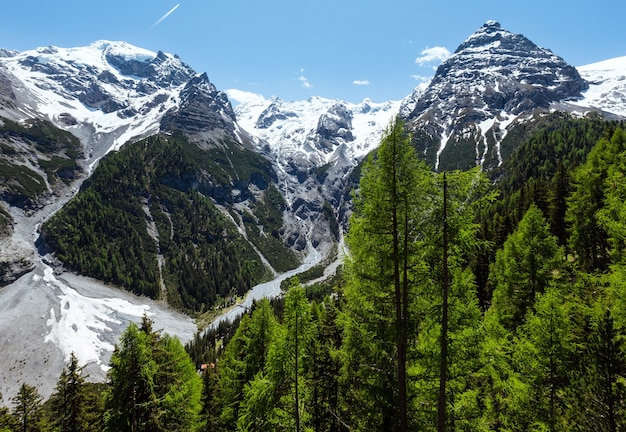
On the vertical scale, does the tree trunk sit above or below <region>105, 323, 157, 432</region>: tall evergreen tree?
above

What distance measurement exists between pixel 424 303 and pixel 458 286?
2.03m

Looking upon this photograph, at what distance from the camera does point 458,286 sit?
1350 cm

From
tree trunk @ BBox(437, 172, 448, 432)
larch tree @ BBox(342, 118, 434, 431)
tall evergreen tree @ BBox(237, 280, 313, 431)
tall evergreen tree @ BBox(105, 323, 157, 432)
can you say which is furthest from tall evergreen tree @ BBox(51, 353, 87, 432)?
tree trunk @ BBox(437, 172, 448, 432)

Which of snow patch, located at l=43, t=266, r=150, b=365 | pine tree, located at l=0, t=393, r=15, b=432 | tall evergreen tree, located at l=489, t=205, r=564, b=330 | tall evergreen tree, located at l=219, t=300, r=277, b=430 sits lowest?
snow patch, located at l=43, t=266, r=150, b=365

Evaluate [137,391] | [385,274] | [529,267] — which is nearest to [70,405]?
[137,391]

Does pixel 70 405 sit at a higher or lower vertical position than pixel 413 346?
lower

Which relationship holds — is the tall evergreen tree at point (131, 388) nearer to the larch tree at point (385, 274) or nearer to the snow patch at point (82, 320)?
the larch tree at point (385, 274)

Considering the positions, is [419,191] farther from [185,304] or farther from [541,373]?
[185,304]

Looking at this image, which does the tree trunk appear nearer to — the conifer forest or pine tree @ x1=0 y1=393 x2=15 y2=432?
the conifer forest

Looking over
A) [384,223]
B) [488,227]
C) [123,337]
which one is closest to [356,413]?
[384,223]

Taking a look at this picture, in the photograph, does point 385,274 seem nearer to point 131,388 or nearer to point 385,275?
point 385,275

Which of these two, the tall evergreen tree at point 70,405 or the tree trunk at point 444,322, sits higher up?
the tree trunk at point 444,322

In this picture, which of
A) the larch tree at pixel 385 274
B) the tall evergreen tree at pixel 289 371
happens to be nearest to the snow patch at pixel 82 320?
the tall evergreen tree at pixel 289 371

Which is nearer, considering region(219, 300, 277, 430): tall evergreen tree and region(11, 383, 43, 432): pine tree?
region(219, 300, 277, 430): tall evergreen tree
